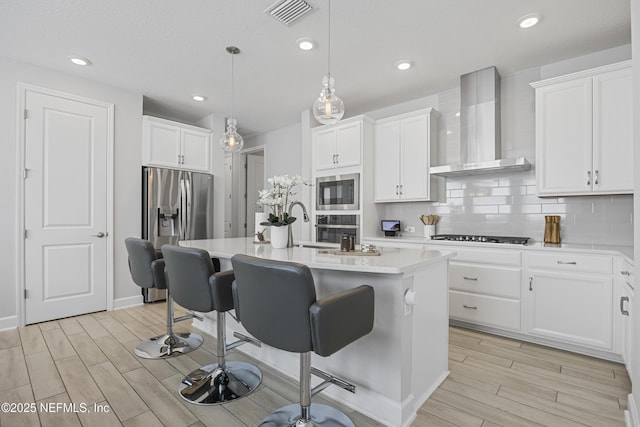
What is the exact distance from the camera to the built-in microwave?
4.02m

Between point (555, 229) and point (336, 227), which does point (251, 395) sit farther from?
point (555, 229)

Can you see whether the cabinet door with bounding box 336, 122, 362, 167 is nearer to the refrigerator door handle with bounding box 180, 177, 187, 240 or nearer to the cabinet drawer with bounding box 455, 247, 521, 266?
the cabinet drawer with bounding box 455, 247, 521, 266

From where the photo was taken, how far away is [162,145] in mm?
Result: 4203

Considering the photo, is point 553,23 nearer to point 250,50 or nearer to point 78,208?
point 250,50

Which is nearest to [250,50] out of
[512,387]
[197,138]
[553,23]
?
[197,138]

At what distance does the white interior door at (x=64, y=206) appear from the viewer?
10.7 ft

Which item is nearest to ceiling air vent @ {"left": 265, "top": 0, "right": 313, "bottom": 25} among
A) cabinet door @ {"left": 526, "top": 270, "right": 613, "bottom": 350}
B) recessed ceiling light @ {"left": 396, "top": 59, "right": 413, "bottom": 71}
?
recessed ceiling light @ {"left": 396, "top": 59, "right": 413, "bottom": 71}

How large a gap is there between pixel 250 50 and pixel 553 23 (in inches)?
100

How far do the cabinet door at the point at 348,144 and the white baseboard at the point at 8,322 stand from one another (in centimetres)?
385

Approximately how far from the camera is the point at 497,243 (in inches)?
117

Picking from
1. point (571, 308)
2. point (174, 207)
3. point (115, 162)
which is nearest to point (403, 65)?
point (571, 308)

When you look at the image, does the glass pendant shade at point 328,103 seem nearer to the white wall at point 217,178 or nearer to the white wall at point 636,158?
the white wall at point 636,158

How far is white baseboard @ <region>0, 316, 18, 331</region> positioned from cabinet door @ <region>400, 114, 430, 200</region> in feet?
14.1

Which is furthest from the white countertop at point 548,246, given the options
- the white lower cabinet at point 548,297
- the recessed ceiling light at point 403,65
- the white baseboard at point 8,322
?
the white baseboard at point 8,322
